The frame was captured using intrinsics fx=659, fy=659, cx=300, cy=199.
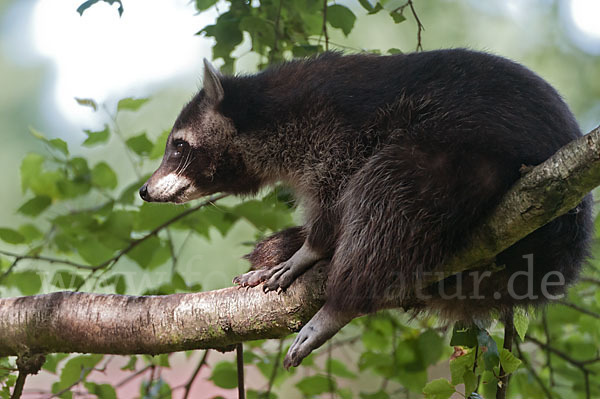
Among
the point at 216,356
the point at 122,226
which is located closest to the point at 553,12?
the point at 216,356

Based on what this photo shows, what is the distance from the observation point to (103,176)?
3748 millimetres

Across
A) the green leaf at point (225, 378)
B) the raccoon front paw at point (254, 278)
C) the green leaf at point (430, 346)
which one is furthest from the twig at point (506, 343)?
the green leaf at point (225, 378)

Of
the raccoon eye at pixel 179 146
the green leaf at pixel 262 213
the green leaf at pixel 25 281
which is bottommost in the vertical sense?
the green leaf at pixel 25 281

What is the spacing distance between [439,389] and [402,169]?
31.2 inches

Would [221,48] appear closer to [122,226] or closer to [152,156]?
[152,156]

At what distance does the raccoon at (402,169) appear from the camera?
2348mm

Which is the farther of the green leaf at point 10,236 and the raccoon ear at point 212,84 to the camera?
the green leaf at point 10,236

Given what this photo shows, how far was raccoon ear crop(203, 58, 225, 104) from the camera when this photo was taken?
3.04m

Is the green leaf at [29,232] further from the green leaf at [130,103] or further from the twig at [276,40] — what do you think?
the twig at [276,40]

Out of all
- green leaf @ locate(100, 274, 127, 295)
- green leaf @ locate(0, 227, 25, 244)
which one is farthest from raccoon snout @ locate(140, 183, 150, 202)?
green leaf @ locate(0, 227, 25, 244)

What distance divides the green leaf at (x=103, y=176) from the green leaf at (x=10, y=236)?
51 centimetres

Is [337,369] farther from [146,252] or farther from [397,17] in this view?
[397,17]

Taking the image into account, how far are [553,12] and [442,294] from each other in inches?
316

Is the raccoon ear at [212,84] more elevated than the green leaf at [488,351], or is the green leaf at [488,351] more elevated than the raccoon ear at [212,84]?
the raccoon ear at [212,84]
